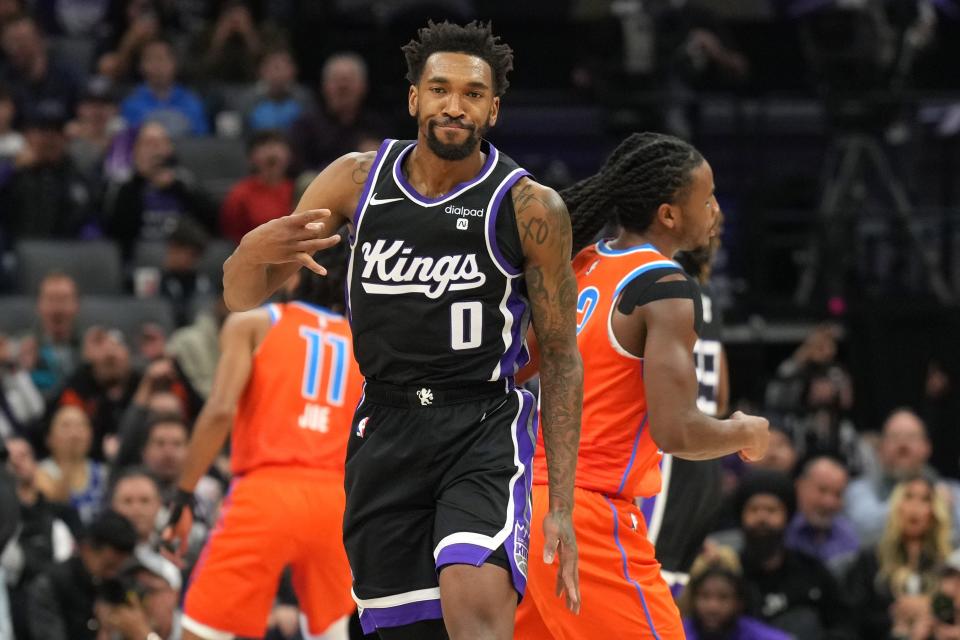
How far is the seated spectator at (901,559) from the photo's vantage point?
959cm

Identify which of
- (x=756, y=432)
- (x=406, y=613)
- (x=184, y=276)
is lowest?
(x=406, y=613)

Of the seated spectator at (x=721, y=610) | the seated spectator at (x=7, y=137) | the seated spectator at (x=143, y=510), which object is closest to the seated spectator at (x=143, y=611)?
the seated spectator at (x=143, y=510)

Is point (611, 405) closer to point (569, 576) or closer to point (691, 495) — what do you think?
point (569, 576)

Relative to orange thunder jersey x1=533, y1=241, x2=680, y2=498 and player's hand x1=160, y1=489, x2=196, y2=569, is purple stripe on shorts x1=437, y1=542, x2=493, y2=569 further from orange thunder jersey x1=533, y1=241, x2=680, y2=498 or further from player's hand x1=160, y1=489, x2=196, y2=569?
player's hand x1=160, y1=489, x2=196, y2=569

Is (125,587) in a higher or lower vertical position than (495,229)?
lower

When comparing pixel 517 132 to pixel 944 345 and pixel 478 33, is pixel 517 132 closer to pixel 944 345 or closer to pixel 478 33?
pixel 944 345

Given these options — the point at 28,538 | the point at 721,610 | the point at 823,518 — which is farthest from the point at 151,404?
the point at 823,518

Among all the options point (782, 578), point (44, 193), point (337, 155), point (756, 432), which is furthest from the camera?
point (337, 155)

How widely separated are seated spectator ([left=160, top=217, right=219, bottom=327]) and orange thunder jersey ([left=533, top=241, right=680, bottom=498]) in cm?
650

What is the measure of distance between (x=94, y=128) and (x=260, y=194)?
178 cm

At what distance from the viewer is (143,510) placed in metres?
8.77

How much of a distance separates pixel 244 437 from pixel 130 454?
286cm

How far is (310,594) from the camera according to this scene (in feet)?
22.6

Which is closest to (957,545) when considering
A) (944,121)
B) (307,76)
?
(944,121)
